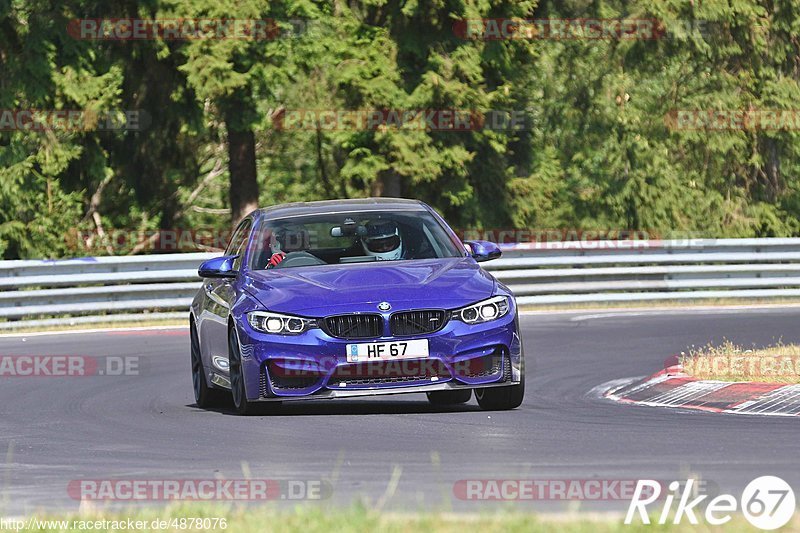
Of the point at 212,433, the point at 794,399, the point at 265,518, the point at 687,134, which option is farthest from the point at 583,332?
the point at 687,134

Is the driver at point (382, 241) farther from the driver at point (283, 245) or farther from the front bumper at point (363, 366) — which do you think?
the front bumper at point (363, 366)

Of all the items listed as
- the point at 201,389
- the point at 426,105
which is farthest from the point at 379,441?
the point at 426,105

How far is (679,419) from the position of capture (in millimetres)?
10477

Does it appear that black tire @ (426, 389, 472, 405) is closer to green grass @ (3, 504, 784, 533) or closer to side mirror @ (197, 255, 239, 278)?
side mirror @ (197, 255, 239, 278)

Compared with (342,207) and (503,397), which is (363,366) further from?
(342,207)

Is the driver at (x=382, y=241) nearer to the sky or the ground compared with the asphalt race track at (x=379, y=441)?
nearer to the sky

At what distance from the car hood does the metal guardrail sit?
1207 centimetres

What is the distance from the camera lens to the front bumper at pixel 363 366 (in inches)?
415

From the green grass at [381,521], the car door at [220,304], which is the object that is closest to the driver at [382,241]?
the car door at [220,304]

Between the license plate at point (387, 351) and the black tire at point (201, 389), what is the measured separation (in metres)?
2.21

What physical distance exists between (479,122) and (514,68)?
167 cm

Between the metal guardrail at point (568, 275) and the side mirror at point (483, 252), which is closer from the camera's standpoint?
the side mirror at point (483, 252)

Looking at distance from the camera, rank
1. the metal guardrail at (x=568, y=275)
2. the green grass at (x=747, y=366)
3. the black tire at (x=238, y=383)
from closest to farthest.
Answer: the black tire at (x=238, y=383) < the green grass at (x=747, y=366) < the metal guardrail at (x=568, y=275)

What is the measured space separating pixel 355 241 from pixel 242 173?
21.5 metres
